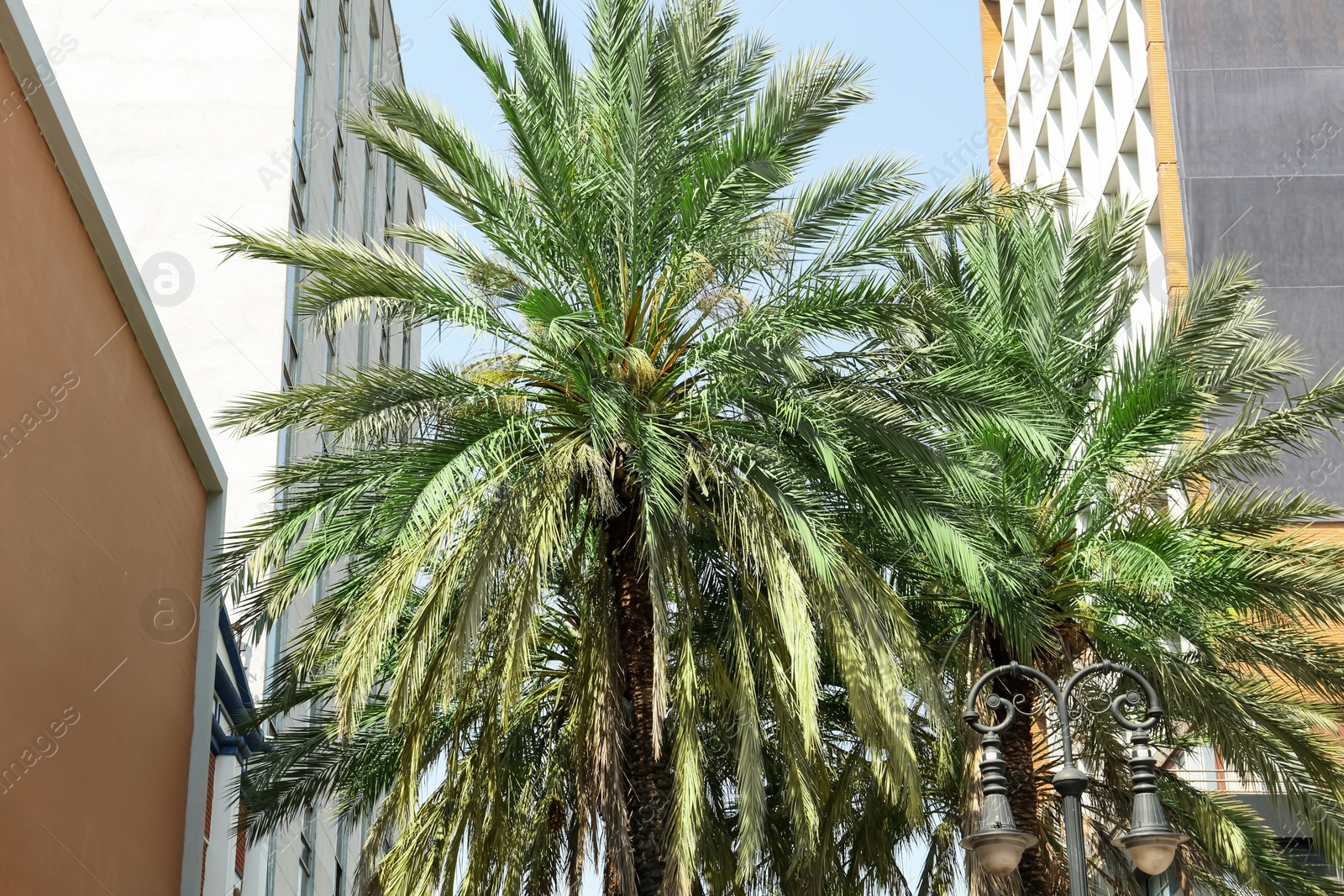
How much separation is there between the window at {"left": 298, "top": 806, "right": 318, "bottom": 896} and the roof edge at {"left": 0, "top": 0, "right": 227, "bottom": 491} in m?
13.2

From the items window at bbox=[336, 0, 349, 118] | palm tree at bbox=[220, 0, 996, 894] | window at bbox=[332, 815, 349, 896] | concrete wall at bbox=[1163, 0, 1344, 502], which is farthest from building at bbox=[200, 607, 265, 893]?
window at bbox=[336, 0, 349, 118]

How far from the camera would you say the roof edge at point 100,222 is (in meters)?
11.9

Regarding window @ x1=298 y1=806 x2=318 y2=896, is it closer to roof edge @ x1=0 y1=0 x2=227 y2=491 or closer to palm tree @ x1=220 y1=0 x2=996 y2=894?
roof edge @ x1=0 y1=0 x2=227 y2=491

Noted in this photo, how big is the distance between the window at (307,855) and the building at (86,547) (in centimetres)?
1317

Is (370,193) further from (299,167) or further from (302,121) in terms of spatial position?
(299,167)

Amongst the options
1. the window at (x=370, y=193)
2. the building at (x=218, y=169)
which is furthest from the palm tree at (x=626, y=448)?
the window at (x=370, y=193)

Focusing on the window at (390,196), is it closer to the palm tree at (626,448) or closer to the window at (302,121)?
the window at (302,121)

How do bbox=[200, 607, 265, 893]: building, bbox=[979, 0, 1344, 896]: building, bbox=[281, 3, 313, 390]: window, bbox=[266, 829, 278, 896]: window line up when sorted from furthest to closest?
bbox=[979, 0, 1344, 896]: building, bbox=[281, 3, 313, 390]: window, bbox=[266, 829, 278, 896]: window, bbox=[200, 607, 265, 893]: building

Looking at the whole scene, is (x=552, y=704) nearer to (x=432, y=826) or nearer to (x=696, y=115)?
(x=432, y=826)

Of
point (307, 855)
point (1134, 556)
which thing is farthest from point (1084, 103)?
point (1134, 556)

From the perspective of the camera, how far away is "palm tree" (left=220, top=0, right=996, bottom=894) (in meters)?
13.9

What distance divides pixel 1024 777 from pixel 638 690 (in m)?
4.16

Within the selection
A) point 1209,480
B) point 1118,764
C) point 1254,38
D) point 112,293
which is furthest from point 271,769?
point 1254,38

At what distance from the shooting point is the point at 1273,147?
32156mm
